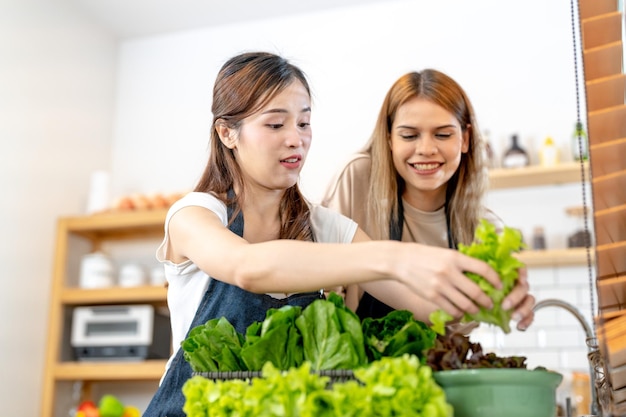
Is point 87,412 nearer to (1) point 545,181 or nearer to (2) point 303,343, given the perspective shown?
(1) point 545,181

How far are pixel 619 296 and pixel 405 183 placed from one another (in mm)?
1108

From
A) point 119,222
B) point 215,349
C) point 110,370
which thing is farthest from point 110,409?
point 215,349

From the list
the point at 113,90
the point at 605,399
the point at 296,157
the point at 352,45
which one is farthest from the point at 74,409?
the point at 605,399

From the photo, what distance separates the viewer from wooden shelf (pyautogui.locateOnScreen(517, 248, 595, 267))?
366 cm

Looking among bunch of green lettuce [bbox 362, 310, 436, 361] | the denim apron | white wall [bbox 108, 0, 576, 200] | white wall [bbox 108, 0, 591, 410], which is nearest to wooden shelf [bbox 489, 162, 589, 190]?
white wall [bbox 108, 0, 591, 410]

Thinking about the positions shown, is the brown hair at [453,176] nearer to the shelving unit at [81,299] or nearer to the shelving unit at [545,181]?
the shelving unit at [545,181]

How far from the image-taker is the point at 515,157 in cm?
392

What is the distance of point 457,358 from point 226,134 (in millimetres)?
746

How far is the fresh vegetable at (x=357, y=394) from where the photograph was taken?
792mm

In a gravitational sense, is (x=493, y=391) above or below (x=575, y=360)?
below

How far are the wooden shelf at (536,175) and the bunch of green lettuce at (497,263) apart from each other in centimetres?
293

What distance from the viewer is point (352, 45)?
4668mm

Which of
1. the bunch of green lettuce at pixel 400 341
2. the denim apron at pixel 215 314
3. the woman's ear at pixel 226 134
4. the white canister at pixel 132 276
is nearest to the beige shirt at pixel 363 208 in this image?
the woman's ear at pixel 226 134

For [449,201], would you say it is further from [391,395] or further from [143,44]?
[143,44]
